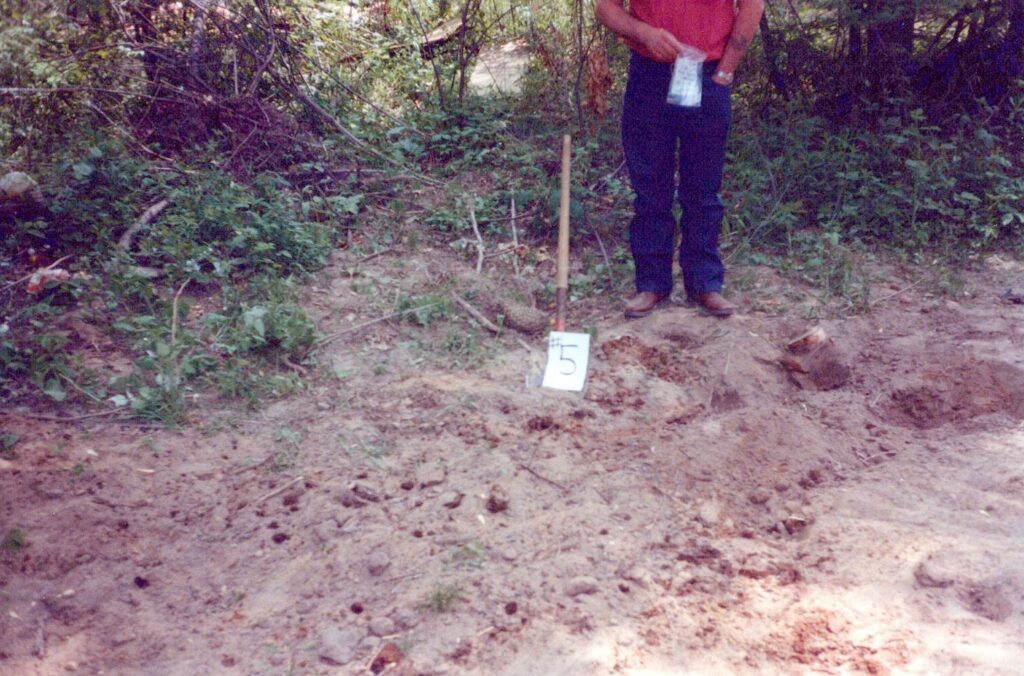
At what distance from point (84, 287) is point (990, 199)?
15.7 feet

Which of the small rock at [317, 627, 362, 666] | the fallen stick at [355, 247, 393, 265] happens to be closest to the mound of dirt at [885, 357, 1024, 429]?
the small rock at [317, 627, 362, 666]

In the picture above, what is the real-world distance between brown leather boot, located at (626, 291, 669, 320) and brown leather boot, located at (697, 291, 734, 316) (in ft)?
0.75

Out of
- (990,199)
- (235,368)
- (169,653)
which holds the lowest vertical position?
(169,653)

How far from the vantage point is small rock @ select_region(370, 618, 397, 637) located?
8.36ft

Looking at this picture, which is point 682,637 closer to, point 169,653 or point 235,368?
point 169,653

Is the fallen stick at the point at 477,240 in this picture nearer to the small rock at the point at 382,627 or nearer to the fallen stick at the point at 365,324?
the fallen stick at the point at 365,324

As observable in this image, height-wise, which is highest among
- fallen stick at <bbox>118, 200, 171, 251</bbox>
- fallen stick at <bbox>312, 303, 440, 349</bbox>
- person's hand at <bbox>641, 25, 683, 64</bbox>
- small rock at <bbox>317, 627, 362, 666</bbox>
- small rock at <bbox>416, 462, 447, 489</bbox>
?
person's hand at <bbox>641, 25, 683, 64</bbox>

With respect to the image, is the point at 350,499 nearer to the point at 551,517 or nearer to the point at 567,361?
the point at 551,517

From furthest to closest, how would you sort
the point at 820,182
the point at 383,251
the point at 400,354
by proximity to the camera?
1. the point at 820,182
2. the point at 383,251
3. the point at 400,354

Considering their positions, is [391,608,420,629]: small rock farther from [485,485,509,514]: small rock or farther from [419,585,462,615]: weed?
[485,485,509,514]: small rock

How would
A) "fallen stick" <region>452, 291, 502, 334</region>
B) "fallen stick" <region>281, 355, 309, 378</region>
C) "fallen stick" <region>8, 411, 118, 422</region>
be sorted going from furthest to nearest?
"fallen stick" <region>452, 291, 502, 334</region> → "fallen stick" <region>281, 355, 309, 378</region> → "fallen stick" <region>8, 411, 118, 422</region>

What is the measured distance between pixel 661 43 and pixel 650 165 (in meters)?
0.56

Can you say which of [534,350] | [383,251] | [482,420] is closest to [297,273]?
[383,251]

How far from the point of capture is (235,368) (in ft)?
12.7
